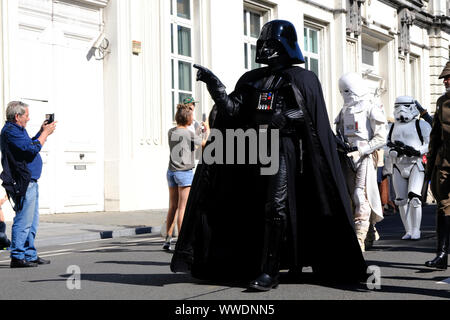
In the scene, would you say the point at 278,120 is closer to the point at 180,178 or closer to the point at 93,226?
the point at 180,178


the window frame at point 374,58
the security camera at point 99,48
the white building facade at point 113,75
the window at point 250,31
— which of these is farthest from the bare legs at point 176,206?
the window frame at point 374,58

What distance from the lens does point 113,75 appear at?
16.0 metres

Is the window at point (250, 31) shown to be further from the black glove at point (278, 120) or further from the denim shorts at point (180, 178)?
the black glove at point (278, 120)

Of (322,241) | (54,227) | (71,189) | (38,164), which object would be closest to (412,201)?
(322,241)

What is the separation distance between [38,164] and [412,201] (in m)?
4.63

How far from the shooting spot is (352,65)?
88.9ft

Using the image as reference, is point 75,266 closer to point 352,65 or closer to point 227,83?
point 227,83

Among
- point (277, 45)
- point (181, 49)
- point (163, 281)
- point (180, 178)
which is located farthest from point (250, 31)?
point (163, 281)

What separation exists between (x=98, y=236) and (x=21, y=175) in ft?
12.4

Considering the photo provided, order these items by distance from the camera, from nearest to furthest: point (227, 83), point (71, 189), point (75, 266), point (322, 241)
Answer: point (322, 241), point (75, 266), point (71, 189), point (227, 83)

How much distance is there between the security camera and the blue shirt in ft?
27.5

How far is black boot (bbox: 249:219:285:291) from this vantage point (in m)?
5.34

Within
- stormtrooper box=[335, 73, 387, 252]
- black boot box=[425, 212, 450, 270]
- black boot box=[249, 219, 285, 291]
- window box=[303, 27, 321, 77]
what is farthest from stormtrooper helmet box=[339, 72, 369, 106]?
window box=[303, 27, 321, 77]

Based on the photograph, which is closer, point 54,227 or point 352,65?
point 54,227
